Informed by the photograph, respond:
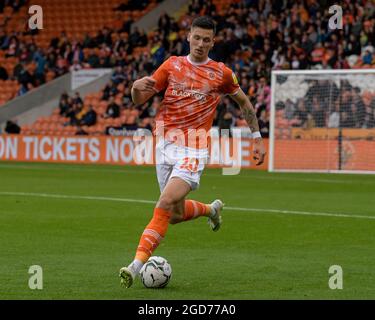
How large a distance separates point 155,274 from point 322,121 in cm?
1810

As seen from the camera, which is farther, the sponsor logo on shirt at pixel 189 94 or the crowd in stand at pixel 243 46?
the crowd in stand at pixel 243 46

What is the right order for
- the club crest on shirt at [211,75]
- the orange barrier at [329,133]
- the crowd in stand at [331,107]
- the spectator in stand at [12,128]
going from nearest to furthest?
Result: the club crest on shirt at [211,75] → the orange barrier at [329,133] → the crowd in stand at [331,107] → the spectator in stand at [12,128]

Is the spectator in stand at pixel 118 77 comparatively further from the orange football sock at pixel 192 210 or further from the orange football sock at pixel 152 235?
the orange football sock at pixel 152 235

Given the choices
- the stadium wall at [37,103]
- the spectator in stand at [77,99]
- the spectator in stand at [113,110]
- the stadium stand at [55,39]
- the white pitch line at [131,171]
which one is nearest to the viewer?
the white pitch line at [131,171]

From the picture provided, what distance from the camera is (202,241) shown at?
11.5 meters

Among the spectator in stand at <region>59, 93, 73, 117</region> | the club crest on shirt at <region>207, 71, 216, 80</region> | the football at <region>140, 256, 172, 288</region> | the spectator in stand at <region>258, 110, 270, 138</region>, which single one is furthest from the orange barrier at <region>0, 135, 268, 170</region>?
the football at <region>140, 256, 172, 288</region>

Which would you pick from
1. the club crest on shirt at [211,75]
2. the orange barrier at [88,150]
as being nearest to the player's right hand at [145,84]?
the club crest on shirt at [211,75]

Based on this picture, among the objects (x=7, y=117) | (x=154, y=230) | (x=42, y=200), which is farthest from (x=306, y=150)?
(x=154, y=230)

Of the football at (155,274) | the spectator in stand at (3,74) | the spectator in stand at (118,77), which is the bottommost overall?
the football at (155,274)

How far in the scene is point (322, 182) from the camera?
73.4 ft

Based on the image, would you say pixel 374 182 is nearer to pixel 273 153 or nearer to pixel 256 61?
pixel 273 153

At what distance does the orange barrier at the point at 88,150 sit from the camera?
2744 cm

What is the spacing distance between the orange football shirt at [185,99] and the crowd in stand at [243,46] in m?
18.5

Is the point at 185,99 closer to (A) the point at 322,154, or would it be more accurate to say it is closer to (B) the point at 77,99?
(A) the point at 322,154
